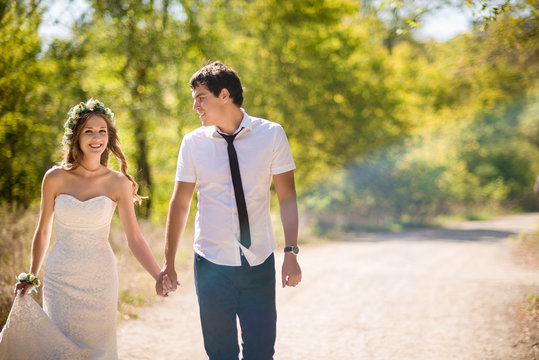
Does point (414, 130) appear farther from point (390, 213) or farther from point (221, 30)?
point (221, 30)

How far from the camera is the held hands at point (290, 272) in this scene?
10.7ft

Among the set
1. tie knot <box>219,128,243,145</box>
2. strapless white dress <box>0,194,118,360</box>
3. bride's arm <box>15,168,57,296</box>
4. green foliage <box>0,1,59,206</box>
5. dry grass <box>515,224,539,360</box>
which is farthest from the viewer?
green foliage <box>0,1,59,206</box>

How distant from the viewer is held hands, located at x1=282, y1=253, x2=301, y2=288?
129 inches

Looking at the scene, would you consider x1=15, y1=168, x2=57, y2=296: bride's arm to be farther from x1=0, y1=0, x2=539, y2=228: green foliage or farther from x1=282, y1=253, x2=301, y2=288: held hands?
x1=0, y1=0, x2=539, y2=228: green foliage

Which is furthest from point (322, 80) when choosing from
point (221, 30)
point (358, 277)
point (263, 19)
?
point (358, 277)

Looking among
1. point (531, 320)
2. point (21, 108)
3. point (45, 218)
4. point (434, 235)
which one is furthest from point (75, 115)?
point (434, 235)

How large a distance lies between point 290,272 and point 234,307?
394 mm

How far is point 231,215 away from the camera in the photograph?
322 centimetres

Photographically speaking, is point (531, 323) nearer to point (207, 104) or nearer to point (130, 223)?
point (130, 223)

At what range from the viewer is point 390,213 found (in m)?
24.8

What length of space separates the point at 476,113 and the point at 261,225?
120 feet

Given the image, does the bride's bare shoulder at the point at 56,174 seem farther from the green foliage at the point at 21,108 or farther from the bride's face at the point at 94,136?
the green foliage at the point at 21,108

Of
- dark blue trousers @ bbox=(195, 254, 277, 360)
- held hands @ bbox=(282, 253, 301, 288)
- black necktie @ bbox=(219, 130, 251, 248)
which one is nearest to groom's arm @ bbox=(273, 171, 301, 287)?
held hands @ bbox=(282, 253, 301, 288)

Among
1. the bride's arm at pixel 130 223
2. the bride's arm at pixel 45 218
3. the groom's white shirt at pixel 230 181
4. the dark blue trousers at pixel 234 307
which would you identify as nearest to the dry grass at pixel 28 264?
the bride's arm at pixel 45 218
